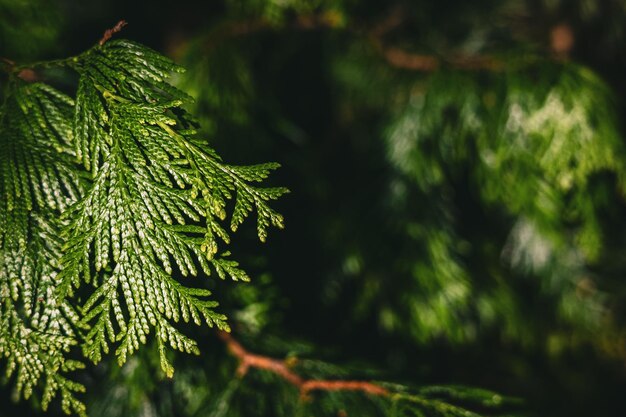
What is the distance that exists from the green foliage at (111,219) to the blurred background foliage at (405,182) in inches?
16.1

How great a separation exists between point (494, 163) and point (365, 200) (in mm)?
496

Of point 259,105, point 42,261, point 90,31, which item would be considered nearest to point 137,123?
point 42,261

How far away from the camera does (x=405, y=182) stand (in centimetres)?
167

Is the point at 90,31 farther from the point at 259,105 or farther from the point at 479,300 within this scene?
the point at 479,300

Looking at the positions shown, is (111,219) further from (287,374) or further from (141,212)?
(287,374)

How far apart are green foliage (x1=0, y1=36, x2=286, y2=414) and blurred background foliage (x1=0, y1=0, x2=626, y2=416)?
1.35 feet

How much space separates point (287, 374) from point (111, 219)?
0.58 meters

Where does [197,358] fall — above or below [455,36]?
below

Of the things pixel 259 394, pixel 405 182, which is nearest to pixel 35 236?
pixel 259 394

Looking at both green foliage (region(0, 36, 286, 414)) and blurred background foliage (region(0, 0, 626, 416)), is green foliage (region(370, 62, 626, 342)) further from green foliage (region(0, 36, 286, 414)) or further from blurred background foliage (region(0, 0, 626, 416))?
green foliage (region(0, 36, 286, 414))

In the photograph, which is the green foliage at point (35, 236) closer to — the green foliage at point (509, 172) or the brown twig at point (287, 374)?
the brown twig at point (287, 374)

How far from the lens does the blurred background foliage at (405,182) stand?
1160 millimetres

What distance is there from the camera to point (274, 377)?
3.42ft

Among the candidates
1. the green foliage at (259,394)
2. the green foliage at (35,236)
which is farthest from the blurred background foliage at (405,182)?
the green foliage at (35,236)
